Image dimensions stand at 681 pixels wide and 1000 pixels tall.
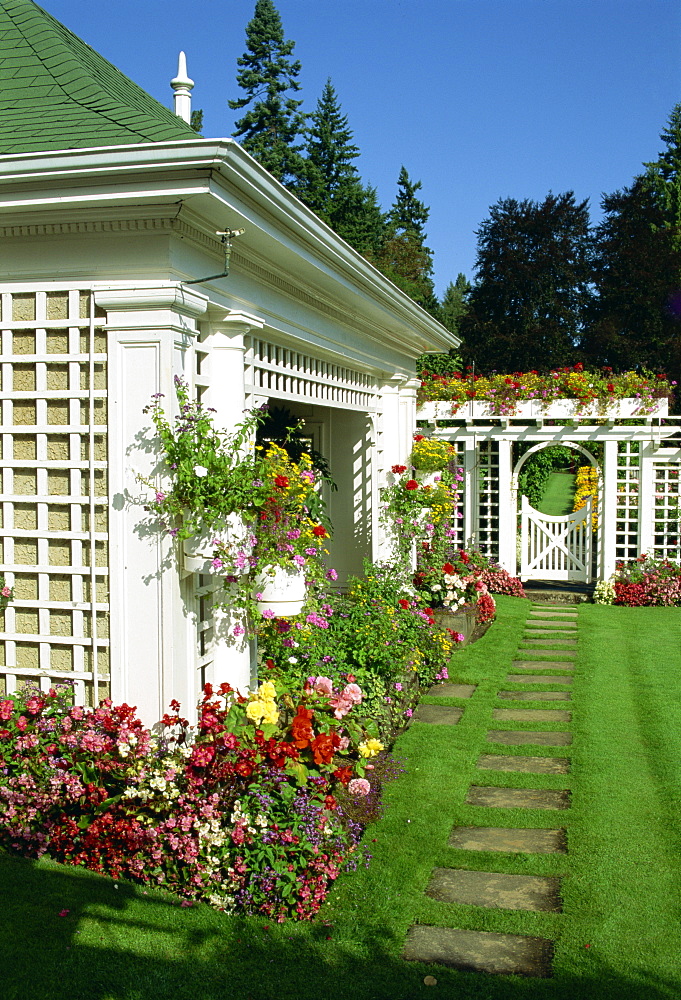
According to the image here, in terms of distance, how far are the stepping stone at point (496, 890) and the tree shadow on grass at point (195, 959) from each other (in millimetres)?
488

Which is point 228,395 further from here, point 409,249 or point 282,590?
point 409,249

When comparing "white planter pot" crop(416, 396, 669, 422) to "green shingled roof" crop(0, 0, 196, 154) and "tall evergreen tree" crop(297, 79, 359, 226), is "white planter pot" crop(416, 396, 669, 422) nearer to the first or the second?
"green shingled roof" crop(0, 0, 196, 154)

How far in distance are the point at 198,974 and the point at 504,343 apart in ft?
83.9

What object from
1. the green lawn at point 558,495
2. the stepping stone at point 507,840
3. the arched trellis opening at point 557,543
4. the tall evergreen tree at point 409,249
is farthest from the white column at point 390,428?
the tall evergreen tree at point 409,249

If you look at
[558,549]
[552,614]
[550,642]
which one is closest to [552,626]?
[552,614]

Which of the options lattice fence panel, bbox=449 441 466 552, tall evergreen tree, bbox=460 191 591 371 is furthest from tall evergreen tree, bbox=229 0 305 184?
lattice fence panel, bbox=449 441 466 552

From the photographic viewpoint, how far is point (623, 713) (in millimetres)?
6891

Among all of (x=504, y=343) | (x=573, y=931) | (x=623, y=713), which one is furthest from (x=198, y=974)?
(x=504, y=343)

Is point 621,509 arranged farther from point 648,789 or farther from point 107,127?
point 107,127

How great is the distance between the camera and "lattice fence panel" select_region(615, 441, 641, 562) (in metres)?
12.5

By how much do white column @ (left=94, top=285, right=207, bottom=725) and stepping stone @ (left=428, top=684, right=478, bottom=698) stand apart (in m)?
3.83

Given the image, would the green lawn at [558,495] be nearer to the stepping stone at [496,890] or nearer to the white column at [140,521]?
the stepping stone at [496,890]

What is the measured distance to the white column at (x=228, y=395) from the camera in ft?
15.6

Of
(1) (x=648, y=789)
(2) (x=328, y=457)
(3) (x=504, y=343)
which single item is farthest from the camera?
(3) (x=504, y=343)
